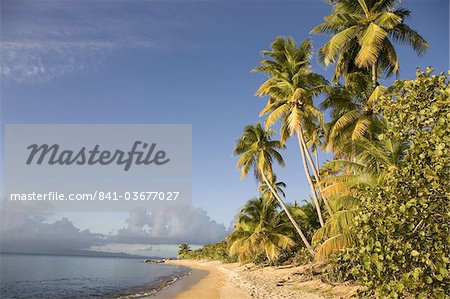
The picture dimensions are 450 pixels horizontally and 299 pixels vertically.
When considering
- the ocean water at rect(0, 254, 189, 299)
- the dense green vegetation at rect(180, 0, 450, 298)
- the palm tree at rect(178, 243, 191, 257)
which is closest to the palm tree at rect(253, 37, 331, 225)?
the dense green vegetation at rect(180, 0, 450, 298)

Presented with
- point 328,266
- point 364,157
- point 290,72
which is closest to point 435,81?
point 364,157

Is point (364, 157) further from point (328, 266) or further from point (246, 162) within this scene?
point (246, 162)

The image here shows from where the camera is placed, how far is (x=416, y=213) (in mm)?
3783

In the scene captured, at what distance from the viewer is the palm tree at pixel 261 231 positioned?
79.2ft

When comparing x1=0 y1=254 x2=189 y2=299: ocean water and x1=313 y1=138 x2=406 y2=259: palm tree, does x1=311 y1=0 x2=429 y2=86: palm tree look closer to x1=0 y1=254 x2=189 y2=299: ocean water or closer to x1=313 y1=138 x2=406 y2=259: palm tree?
x1=313 y1=138 x2=406 y2=259: palm tree

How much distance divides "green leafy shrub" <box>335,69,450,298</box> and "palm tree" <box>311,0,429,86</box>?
10461 millimetres

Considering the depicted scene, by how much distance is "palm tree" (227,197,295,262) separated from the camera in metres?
24.1

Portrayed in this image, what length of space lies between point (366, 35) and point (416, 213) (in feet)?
38.8

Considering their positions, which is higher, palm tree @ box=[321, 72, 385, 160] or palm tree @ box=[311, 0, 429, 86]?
palm tree @ box=[311, 0, 429, 86]

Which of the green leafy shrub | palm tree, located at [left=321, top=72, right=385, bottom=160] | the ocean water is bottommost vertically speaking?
the ocean water

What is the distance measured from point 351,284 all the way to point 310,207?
12.6m

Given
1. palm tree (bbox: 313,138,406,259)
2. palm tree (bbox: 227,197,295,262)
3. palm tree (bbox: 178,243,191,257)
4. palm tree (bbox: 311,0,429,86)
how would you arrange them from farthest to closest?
1. palm tree (bbox: 178,243,191,257)
2. palm tree (bbox: 227,197,295,262)
3. palm tree (bbox: 311,0,429,86)
4. palm tree (bbox: 313,138,406,259)

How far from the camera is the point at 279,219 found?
27.0 metres

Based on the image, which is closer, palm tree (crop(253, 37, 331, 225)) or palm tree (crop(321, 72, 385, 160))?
palm tree (crop(321, 72, 385, 160))
